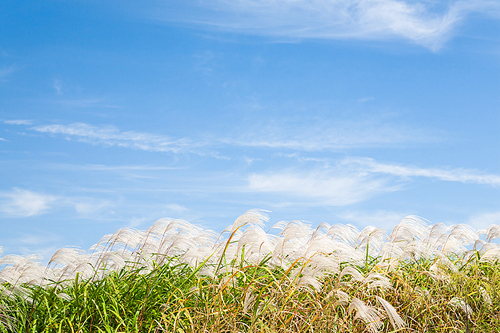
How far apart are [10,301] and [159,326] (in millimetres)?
1876

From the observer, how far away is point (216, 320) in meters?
3.55

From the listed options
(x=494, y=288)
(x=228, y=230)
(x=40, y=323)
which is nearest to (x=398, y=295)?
(x=494, y=288)

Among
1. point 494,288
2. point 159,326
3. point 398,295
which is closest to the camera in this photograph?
point 159,326

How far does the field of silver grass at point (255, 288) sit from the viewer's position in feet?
12.4

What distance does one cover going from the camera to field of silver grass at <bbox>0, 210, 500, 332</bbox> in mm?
3770

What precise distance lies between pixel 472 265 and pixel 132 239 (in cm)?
457

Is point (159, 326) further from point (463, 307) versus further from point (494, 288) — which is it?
point (494, 288)

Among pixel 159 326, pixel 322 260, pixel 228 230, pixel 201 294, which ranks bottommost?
pixel 159 326

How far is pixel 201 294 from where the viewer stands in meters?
3.88

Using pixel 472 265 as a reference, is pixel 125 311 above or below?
below

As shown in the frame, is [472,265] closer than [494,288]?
No

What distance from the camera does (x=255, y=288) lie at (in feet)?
13.0

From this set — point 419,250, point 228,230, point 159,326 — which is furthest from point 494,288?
point 159,326

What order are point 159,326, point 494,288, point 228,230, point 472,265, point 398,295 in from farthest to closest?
point 472,265, point 494,288, point 398,295, point 228,230, point 159,326
